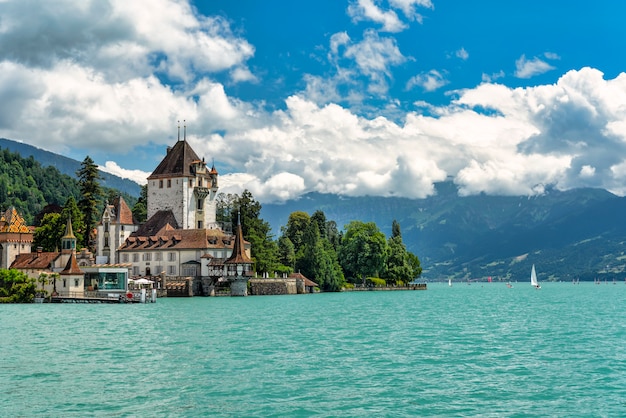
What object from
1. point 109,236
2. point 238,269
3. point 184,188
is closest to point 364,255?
point 184,188

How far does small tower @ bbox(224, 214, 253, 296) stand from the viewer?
98062 mm

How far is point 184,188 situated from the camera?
365 feet

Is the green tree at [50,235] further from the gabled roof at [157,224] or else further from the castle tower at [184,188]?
the castle tower at [184,188]

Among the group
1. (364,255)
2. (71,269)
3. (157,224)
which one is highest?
(157,224)

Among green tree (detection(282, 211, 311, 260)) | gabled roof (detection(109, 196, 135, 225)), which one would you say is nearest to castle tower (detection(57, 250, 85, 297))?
gabled roof (detection(109, 196, 135, 225))

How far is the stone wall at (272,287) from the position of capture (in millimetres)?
102188

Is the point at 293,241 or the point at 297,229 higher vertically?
the point at 297,229

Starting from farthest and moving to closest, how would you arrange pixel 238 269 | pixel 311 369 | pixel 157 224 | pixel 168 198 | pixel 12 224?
pixel 168 198
pixel 157 224
pixel 238 269
pixel 12 224
pixel 311 369

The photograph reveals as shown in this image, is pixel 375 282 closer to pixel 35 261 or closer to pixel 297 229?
pixel 297 229

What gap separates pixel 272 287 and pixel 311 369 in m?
75.2

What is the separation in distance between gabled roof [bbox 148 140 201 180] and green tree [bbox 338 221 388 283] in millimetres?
31856

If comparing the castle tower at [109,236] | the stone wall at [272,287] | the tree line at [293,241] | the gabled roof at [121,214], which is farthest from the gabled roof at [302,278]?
the castle tower at [109,236]

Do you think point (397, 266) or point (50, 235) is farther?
point (397, 266)

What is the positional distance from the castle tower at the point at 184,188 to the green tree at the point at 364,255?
26796mm
